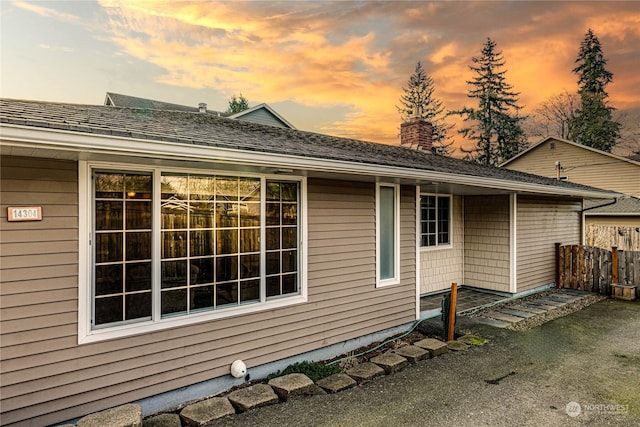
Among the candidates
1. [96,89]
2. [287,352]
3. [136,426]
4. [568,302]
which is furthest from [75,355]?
[96,89]

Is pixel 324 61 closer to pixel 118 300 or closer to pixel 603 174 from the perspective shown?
pixel 118 300

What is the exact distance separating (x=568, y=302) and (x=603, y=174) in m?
14.2

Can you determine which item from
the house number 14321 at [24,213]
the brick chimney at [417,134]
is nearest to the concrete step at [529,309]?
the brick chimney at [417,134]

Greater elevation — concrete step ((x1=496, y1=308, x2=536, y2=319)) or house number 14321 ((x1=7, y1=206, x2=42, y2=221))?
house number 14321 ((x1=7, y1=206, x2=42, y2=221))

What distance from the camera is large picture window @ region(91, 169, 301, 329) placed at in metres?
3.51

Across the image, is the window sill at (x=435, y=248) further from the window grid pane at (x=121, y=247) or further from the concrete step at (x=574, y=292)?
the window grid pane at (x=121, y=247)

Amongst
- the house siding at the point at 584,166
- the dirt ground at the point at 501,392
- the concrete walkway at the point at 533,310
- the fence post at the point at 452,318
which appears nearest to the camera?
the dirt ground at the point at 501,392

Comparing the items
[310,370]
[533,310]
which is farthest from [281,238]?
[533,310]

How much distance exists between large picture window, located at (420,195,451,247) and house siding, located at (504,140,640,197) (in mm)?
14629

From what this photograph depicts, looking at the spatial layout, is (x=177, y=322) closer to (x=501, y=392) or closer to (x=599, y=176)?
(x=501, y=392)

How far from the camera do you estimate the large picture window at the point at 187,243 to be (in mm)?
3510

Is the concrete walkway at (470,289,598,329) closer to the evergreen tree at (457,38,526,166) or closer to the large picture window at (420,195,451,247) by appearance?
the large picture window at (420,195,451,247)

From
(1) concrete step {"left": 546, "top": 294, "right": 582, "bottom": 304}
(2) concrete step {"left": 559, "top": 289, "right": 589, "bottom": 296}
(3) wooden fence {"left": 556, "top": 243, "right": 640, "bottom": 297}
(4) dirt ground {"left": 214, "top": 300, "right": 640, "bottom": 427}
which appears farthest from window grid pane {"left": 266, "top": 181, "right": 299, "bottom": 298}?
(3) wooden fence {"left": 556, "top": 243, "right": 640, "bottom": 297}

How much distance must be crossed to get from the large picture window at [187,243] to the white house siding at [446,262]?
176 inches
